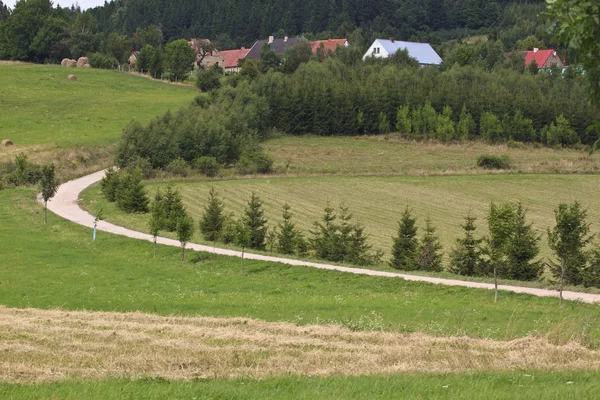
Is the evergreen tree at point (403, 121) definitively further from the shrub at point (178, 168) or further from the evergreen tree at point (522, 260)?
the evergreen tree at point (522, 260)

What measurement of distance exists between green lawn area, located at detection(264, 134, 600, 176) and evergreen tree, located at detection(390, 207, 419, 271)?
35.4m

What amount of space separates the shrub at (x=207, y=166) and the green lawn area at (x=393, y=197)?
10.2ft

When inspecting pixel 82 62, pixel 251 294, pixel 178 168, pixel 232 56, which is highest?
pixel 232 56

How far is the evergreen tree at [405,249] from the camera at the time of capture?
37.3 metres

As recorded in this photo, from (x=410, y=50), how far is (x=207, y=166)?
290 ft

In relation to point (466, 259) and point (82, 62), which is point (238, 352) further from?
point (82, 62)

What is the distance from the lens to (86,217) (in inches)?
2036

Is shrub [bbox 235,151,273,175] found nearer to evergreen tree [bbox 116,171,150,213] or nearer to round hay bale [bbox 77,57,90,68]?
evergreen tree [bbox 116,171,150,213]

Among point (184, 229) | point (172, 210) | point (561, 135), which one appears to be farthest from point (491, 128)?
point (184, 229)

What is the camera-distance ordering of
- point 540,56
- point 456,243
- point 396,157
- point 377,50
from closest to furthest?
A: 1. point 456,243
2. point 396,157
3. point 377,50
4. point 540,56

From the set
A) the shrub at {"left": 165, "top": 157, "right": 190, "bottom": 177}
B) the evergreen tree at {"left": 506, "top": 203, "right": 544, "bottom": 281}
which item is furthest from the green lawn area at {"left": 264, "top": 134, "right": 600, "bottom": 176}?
the evergreen tree at {"left": 506, "top": 203, "right": 544, "bottom": 281}

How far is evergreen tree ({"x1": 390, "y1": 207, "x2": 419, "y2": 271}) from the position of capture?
37256 millimetres

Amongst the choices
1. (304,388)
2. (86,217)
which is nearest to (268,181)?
(86,217)

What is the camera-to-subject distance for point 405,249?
38250mm
